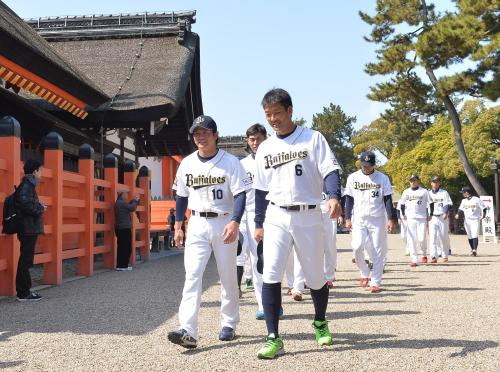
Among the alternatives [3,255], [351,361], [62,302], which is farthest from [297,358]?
[3,255]

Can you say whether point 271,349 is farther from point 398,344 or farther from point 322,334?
point 398,344

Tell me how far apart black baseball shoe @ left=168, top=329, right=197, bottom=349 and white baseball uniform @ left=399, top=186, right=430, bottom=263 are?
8387 mm

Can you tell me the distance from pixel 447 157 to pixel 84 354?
105ft

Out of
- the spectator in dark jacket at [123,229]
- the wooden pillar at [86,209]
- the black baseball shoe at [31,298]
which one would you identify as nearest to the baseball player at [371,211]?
the black baseball shoe at [31,298]

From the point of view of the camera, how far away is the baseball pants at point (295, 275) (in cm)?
646

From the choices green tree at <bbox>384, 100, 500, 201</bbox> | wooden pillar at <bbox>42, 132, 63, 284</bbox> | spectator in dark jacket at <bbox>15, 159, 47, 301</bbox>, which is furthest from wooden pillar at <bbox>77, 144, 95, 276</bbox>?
green tree at <bbox>384, 100, 500, 201</bbox>

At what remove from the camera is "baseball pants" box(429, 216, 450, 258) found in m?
12.4

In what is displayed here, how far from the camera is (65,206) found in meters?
9.70

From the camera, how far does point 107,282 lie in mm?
8484

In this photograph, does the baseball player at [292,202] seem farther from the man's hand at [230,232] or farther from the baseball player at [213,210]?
the baseball player at [213,210]

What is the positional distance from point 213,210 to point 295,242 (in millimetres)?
715

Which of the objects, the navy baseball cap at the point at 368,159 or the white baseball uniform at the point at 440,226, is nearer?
the navy baseball cap at the point at 368,159

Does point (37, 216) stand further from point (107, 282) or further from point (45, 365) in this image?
point (45, 365)

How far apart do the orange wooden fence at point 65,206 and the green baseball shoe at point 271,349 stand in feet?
13.9
